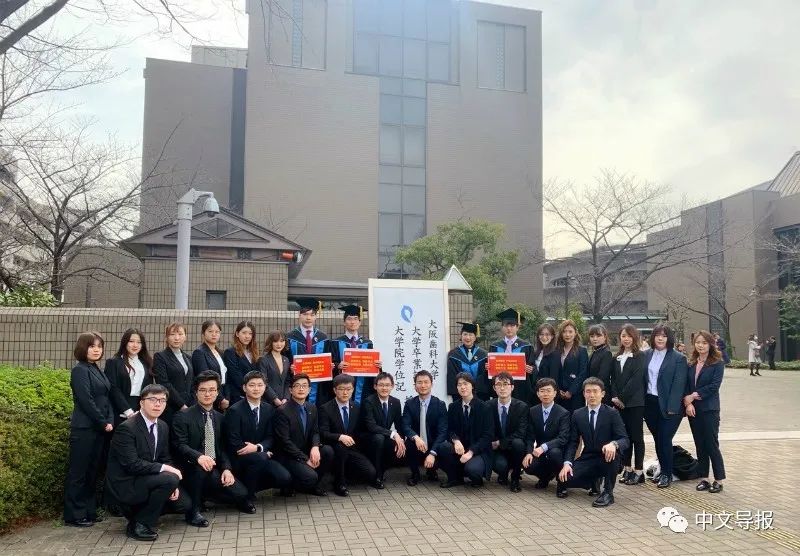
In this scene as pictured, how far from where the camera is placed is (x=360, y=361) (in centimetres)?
714

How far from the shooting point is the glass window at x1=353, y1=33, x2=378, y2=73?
112 ft

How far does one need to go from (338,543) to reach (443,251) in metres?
19.4

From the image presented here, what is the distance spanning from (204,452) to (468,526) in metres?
2.48

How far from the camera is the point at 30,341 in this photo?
8.55 meters

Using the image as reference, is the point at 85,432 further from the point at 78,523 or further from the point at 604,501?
the point at 604,501

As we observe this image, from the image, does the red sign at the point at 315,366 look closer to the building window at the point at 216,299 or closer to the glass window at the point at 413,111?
the building window at the point at 216,299

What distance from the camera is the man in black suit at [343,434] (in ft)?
21.3

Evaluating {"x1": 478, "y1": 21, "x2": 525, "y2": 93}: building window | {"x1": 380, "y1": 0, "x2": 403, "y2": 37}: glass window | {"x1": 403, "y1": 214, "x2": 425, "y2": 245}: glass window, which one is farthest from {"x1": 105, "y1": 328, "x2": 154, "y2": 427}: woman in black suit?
{"x1": 478, "y1": 21, "x2": 525, "y2": 93}: building window

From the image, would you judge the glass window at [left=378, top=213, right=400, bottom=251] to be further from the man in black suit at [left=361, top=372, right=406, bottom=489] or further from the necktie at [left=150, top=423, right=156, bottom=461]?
the necktie at [left=150, top=423, right=156, bottom=461]

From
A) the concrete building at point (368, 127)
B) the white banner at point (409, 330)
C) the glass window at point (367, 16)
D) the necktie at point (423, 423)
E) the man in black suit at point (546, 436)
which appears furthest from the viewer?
the glass window at point (367, 16)

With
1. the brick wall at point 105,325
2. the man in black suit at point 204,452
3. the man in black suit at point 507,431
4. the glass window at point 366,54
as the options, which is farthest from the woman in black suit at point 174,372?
the glass window at point 366,54

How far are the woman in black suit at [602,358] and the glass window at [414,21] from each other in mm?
31245

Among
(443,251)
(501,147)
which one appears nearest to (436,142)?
(501,147)

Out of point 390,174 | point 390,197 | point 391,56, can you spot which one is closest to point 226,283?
point 390,197
